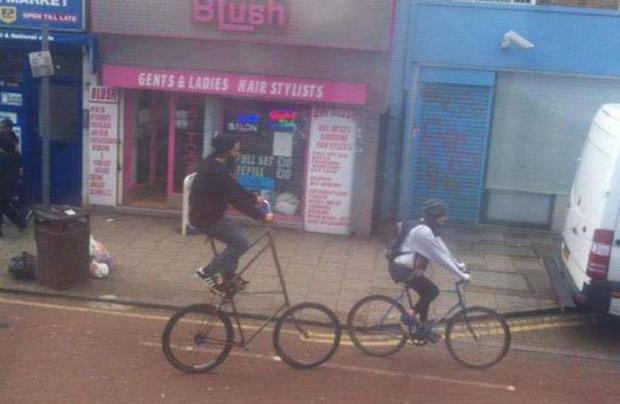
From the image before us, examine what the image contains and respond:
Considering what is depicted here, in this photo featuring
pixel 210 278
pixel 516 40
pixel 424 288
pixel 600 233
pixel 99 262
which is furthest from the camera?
pixel 516 40

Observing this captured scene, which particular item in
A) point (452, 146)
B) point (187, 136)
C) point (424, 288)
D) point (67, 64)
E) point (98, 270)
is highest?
point (67, 64)

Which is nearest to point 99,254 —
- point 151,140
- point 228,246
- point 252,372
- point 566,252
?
point 228,246

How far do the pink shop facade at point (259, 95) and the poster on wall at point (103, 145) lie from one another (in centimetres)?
2

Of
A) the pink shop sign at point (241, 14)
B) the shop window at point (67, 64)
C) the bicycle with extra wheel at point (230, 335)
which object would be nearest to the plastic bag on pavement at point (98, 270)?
the bicycle with extra wheel at point (230, 335)

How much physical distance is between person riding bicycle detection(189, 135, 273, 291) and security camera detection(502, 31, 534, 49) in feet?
22.1

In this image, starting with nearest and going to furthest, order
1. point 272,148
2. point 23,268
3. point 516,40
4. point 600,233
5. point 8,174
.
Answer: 1. point 600,233
2. point 23,268
3. point 8,174
4. point 516,40
5. point 272,148

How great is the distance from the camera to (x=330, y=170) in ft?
40.1

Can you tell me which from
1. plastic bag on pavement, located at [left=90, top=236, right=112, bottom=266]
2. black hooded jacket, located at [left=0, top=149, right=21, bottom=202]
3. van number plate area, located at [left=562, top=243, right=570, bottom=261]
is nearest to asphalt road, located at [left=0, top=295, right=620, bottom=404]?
van number plate area, located at [left=562, top=243, right=570, bottom=261]

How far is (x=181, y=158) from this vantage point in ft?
42.5

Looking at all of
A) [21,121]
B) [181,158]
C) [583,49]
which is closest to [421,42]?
[583,49]

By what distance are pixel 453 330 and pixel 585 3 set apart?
7505 mm

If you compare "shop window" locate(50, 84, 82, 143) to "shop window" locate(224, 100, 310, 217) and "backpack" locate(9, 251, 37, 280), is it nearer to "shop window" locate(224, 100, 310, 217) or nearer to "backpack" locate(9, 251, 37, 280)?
"shop window" locate(224, 100, 310, 217)

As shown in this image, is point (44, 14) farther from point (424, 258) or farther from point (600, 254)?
point (600, 254)

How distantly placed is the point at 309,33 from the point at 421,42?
2.09 meters
